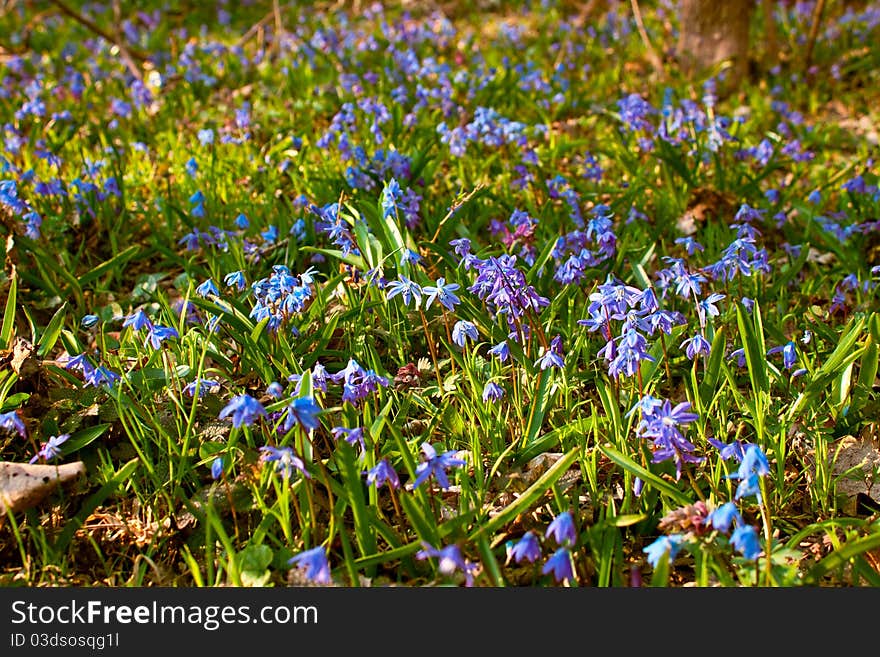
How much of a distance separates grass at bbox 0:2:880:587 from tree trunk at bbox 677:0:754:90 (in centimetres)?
44

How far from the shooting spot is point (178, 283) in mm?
3545

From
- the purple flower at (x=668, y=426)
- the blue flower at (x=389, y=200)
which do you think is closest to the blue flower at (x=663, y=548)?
the purple flower at (x=668, y=426)

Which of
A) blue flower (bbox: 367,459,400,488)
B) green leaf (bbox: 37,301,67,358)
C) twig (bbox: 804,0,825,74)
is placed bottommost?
blue flower (bbox: 367,459,400,488)

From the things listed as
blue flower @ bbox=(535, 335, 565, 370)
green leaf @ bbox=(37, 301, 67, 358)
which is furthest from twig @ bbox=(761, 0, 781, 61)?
green leaf @ bbox=(37, 301, 67, 358)

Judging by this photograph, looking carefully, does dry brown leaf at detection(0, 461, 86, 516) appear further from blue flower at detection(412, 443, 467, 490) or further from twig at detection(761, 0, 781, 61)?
twig at detection(761, 0, 781, 61)

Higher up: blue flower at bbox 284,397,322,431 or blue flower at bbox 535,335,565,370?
blue flower at bbox 284,397,322,431

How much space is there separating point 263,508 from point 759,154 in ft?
11.1

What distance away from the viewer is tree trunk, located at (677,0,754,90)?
6.07 meters

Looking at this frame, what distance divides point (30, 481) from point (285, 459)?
2.42ft

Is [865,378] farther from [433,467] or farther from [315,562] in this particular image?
[315,562]

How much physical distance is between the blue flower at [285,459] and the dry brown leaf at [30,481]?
0.53 meters

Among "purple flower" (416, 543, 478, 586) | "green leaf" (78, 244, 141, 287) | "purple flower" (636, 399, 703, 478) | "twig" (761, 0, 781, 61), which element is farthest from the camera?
"twig" (761, 0, 781, 61)

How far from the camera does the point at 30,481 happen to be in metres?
2.22

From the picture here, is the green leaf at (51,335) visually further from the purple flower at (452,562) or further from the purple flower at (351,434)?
the purple flower at (452,562)
